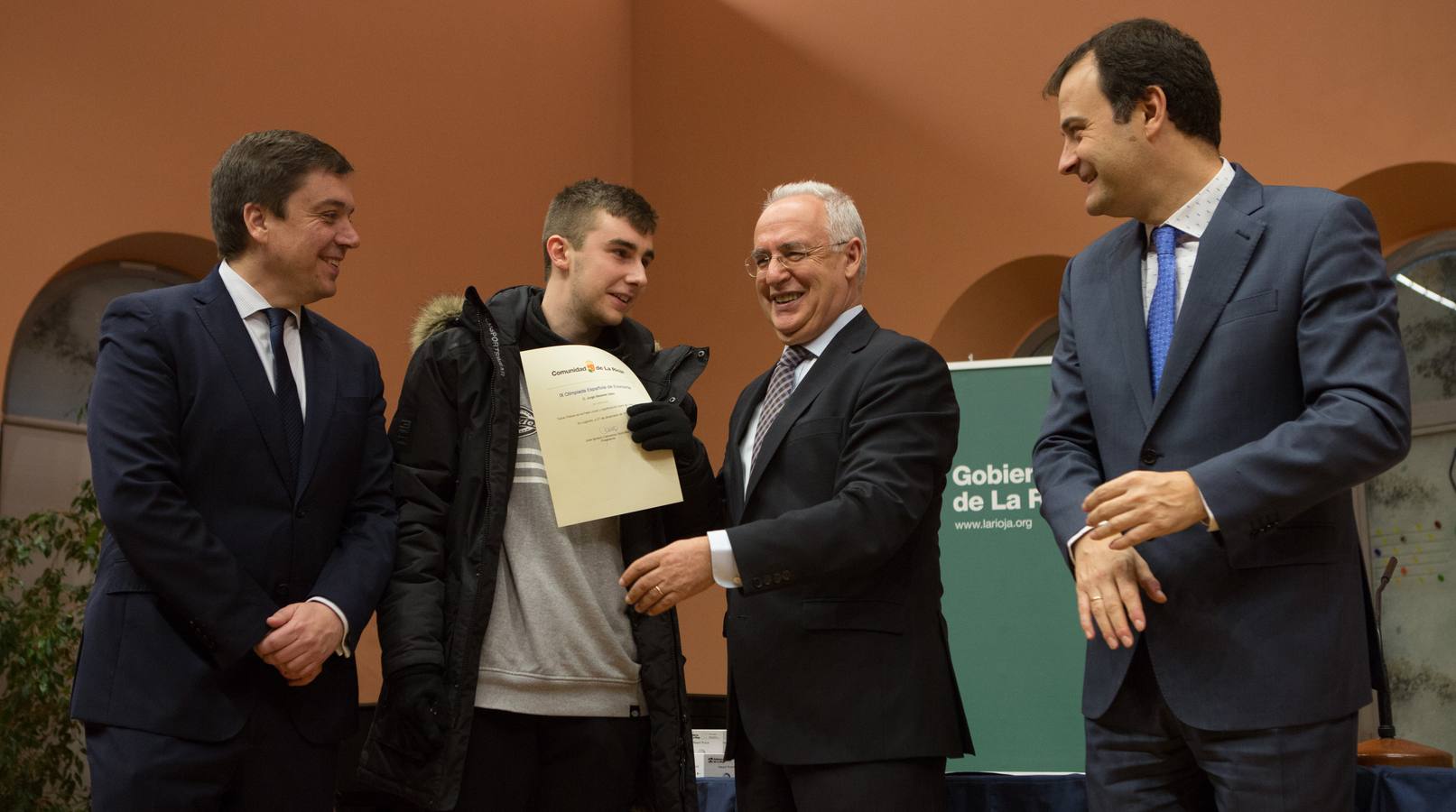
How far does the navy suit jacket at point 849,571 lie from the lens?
2.19 meters

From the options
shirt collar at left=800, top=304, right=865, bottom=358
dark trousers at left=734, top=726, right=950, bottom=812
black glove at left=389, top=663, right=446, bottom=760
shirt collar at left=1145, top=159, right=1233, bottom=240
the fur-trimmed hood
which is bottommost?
dark trousers at left=734, top=726, right=950, bottom=812

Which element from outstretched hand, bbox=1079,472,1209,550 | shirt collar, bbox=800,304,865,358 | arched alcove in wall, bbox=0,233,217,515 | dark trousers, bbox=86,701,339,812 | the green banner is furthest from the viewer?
arched alcove in wall, bbox=0,233,217,515

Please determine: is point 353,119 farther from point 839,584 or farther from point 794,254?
point 839,584

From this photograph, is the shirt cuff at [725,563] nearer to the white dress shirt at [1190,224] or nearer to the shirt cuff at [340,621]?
the shirt cuff at [340,621]

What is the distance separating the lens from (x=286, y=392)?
7.83 ft

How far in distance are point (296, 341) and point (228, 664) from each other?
62 cm

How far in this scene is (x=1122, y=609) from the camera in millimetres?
1899

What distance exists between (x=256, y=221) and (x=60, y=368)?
3161 mm

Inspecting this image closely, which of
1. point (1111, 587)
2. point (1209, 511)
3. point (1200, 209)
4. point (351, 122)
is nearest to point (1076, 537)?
point (1111, 587)

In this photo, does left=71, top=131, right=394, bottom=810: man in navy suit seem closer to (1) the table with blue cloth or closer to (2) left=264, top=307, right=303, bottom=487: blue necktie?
(2) left=264, top=307, right=303, bottom=487: blue necktie

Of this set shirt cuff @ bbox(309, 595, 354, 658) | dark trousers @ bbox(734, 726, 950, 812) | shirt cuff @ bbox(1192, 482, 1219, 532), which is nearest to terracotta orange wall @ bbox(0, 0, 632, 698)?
shirt cuff @ bbox(309, 595, 354, 658)

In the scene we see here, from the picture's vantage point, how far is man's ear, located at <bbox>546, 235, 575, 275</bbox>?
2870 millimetres

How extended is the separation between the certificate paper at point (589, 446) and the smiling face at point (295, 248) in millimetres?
405

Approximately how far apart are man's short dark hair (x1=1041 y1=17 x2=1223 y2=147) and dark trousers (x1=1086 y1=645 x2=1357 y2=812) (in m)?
0.82
